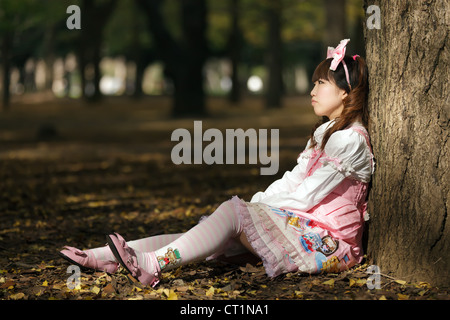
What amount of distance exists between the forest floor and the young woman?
0.12 m

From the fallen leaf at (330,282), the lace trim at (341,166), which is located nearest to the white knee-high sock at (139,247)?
the fallen leaf at (330,282)

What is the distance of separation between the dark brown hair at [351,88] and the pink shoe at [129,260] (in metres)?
1.24

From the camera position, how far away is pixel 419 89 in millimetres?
3881

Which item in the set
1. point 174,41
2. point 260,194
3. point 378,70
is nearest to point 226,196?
point 260,194

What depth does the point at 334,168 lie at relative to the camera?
4.05m

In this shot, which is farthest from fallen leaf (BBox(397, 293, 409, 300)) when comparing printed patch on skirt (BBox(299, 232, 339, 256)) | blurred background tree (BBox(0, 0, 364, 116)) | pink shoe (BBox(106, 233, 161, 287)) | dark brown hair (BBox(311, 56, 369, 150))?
blurred background tree (BBox(0, 0, 364, 116))

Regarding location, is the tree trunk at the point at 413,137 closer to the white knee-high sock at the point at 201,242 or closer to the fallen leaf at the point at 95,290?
the white knee-high sock at the point at 201,242

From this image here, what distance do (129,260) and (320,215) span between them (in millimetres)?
1141

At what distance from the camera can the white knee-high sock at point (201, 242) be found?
13.1 ft

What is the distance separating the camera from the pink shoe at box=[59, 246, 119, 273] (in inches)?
163

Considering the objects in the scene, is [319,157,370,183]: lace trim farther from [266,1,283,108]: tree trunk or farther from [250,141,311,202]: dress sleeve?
[266,1,283,108]: tree trunk
